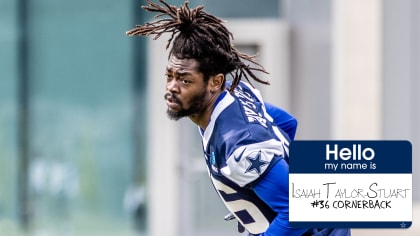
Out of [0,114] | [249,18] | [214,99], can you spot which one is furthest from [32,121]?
[214,99]

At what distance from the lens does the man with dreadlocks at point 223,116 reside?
181 inches

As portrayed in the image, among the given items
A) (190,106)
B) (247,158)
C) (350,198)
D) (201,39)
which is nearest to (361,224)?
(350,198)

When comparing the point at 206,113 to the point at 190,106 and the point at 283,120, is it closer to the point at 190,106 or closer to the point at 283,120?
the point at 190,106

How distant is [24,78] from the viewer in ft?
37.7

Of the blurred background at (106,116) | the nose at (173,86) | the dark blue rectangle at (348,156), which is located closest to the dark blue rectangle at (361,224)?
the dark blue rectangle at (348,156)

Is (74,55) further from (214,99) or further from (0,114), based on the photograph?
(214,99)

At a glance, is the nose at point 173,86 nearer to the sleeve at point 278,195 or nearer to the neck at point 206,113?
the neck at point 206,113

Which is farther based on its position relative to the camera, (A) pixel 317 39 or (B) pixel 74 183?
(B) pixel 74 183

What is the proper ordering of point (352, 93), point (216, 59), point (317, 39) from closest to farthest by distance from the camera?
point (216, 59) < point (352, 93) < point (317, 39)

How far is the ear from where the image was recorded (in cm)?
466

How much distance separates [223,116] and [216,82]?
0.42 feet

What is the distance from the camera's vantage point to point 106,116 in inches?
458

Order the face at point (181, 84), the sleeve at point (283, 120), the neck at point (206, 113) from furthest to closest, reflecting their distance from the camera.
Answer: the sleeve at point (283, 120), the neck at point (206, 113), the face at point (181, 84)

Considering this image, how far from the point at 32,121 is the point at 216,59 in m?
7.10
